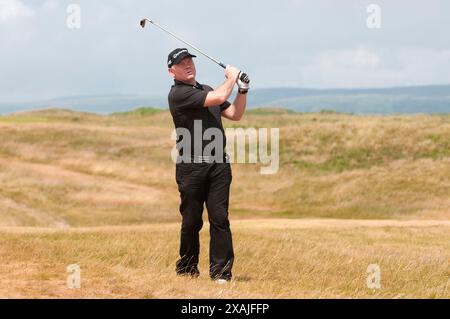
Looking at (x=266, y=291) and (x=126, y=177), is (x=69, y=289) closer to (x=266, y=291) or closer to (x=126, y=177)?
(x=266, y=291)

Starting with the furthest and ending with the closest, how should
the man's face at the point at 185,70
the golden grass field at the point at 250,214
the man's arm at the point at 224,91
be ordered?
the golden grass field at the point at 250,214 < the man's face at the point at 185,70 < the man's arm at the point at 224,91

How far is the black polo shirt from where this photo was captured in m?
10.6

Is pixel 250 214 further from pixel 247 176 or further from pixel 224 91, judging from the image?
pixel 224 91

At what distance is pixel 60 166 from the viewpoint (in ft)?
195

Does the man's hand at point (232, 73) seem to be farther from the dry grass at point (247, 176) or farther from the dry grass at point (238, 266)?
the dry grass at point (247, 176)

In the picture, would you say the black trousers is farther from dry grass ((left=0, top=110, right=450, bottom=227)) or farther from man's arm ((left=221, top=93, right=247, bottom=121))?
dry grass ((left=0, top=110, right=450, bottom=227))

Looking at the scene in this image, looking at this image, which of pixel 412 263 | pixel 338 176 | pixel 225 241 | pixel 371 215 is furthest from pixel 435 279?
pixel 338 176

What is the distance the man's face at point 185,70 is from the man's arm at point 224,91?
20.9 inches

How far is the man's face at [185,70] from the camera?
10680 millimetres

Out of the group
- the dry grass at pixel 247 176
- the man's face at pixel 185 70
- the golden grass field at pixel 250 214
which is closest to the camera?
the man's face at pixel 185 70

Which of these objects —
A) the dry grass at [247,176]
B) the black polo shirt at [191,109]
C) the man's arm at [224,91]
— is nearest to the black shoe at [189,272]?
the black polo shirt at [191,109]

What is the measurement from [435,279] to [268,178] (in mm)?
44576
